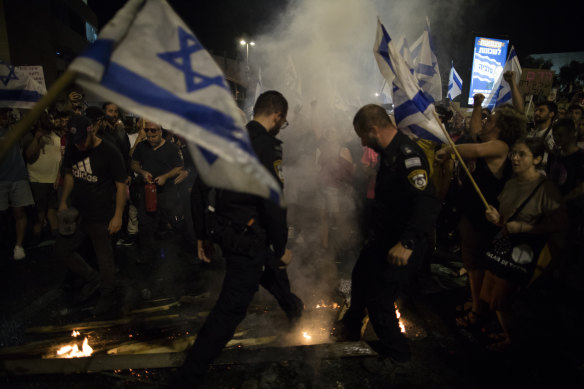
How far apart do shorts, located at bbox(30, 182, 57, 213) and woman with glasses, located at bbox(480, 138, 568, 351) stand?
267 inches

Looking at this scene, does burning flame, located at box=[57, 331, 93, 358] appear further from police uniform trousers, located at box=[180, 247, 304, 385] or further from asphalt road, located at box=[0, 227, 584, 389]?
police uniform trousers, located at box=[180, 247, 304, 385]

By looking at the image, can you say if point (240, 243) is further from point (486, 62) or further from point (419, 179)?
point (486, 62)

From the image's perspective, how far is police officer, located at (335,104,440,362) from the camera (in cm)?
262

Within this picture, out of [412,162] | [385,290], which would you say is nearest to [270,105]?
[412,162]

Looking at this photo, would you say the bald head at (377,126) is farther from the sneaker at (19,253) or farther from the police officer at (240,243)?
the sneaker at (19,253)

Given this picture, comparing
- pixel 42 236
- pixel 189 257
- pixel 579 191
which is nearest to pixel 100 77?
pixel 189 257

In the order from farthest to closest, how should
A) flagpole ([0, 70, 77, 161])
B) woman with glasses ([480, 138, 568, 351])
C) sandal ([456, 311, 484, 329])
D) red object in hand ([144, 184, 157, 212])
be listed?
red object in hand ([144, 184, 157, 212]) → sandal ([456, 311, 484, 329]) → woman with glasses ([480, 138, 568, 351]) → flagpole ([0, 70, 77, 161])

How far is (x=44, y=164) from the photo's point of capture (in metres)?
5.79

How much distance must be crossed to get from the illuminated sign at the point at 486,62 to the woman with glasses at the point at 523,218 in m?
19.0

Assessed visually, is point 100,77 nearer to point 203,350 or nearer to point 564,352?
point 203,350

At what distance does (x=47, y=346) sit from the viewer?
316 centimetres

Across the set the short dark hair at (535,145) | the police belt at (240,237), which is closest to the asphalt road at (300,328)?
the police belt at (240,237)

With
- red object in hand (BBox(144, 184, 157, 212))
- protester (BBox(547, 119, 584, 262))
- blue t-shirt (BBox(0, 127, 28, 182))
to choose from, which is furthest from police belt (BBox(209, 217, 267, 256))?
blue t-shirt (BBox(0, 127, 28, 182))

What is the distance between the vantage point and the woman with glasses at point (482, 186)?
3406 millimetres
